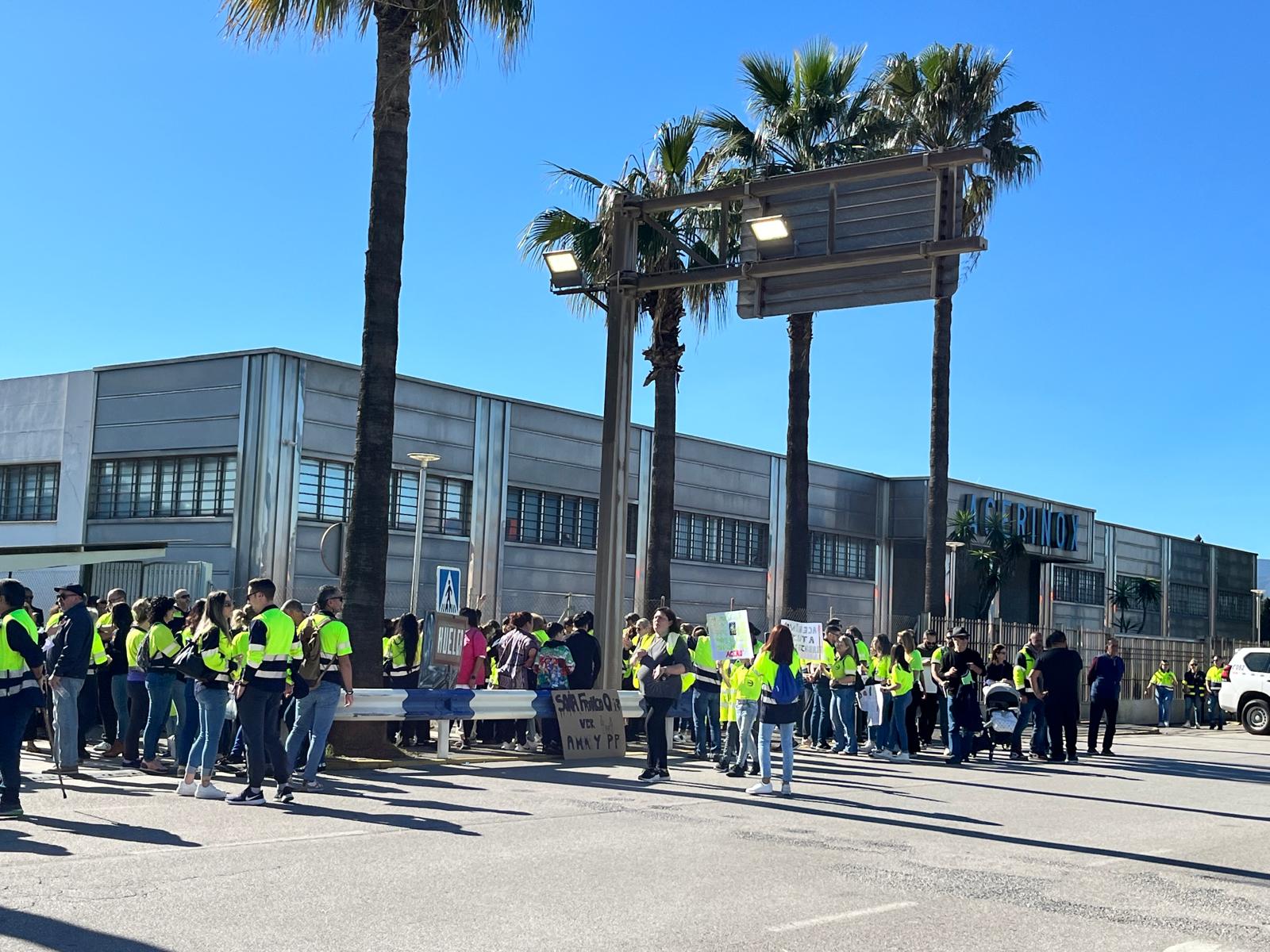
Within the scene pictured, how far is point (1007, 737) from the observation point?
839 inches

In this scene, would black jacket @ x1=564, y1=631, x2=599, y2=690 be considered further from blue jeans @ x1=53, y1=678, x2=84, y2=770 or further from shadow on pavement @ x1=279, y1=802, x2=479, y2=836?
blue jeans @ x1=53, y1=678, x2=84, y2=770

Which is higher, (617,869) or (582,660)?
(582,660)

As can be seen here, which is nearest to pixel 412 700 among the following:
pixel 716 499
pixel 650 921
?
pixel 650 921

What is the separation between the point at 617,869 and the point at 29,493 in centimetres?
2688

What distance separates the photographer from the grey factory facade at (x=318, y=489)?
27.8m

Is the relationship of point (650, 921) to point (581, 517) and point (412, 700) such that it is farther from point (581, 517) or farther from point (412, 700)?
point (581, 517)

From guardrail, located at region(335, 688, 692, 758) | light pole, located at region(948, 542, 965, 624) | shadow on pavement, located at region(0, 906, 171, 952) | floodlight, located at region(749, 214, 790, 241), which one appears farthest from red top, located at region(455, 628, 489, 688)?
light pole, located at region(948, 542, 965, 624)

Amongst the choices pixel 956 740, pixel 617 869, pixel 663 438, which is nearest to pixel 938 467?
pixel 663 438

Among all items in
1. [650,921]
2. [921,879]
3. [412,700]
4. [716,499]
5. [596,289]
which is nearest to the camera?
[650,921]

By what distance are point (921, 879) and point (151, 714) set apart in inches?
343

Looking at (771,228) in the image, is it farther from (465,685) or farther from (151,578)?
(151,578)

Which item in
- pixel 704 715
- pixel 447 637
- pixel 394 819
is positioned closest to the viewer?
pixel 394 819

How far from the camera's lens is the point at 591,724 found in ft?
57.6

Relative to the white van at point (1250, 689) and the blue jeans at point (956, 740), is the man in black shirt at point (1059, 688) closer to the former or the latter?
the blue jeans at point (956, 740)
